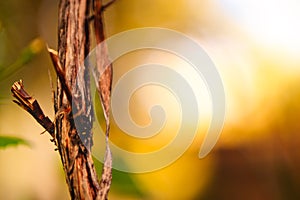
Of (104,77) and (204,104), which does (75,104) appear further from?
(204,104)

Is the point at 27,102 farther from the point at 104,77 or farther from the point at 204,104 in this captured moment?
the point at 204,104

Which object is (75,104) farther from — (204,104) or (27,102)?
(204,104)

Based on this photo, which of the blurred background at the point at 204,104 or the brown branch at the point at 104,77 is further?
the blurred background at the point at 204,104

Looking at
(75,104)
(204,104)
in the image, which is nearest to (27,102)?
(75,104)

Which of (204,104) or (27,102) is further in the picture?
(204,104)

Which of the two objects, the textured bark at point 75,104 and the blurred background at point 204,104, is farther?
the blurred background at point 204,104

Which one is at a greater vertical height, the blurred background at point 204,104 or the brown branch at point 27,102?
the blurred background at point 204,104

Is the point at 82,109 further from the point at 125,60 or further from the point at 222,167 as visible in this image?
the point at 222,167

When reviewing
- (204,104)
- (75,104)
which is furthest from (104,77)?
(204,104)

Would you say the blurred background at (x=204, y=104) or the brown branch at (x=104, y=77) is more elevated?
the blurred background at (x=204, y=104)
